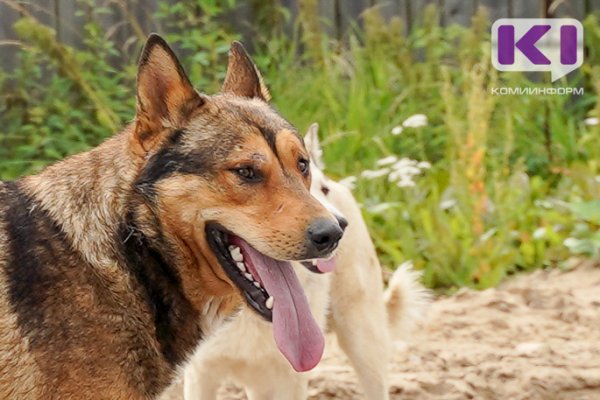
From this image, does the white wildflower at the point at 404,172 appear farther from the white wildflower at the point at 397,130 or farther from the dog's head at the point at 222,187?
the dog's head at the point at 222,187

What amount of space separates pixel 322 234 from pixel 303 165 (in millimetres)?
306

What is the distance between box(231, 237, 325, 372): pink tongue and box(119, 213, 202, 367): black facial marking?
0.72 feet

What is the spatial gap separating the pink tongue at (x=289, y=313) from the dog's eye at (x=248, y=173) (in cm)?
20

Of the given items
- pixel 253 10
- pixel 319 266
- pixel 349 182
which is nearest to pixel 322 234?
pixel 319 266

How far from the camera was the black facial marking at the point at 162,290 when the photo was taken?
3.30 metres

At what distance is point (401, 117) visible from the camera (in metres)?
7.71

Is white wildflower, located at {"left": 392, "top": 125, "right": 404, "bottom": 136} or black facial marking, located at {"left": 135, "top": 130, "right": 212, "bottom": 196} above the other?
black facial marking, located at {"left": 135, "top": 130, "right": 212, "bottom": 196}

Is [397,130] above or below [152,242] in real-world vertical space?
below

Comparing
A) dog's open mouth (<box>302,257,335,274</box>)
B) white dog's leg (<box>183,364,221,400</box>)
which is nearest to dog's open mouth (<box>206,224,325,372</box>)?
dog's open mouth (<box>302,257,335,274</box>)

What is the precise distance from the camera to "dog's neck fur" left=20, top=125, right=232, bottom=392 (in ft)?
10.6

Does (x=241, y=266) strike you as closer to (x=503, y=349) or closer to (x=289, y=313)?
(x=289, y=313)

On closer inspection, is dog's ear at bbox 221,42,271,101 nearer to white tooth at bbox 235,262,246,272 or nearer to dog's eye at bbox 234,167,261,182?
dog's eye at bbox 234,167,261,182

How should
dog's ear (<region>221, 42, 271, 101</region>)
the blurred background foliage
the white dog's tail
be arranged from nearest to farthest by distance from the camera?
dog's ear (<region>221, 42, 271, 101</region>) → the white dog's tail → the blurred background foliage

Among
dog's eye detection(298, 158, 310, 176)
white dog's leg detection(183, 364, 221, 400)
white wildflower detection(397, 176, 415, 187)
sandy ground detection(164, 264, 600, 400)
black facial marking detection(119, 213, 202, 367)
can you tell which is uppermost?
dog's eye detection(298, 158, 310, 176)
